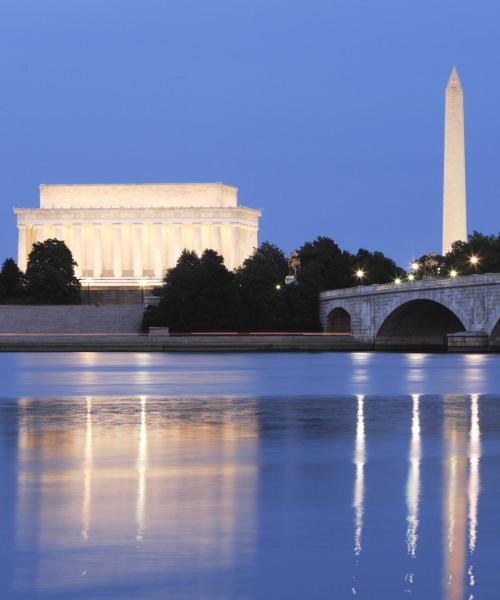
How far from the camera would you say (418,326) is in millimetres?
112875

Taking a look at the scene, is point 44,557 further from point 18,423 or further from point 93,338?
point 93,338

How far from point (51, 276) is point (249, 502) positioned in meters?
125

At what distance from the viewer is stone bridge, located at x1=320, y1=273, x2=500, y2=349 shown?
293 feet

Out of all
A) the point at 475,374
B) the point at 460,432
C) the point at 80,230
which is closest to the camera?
the point at 460,432

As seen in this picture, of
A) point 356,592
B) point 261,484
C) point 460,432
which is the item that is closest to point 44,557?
point 356,592

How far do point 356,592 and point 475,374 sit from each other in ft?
156

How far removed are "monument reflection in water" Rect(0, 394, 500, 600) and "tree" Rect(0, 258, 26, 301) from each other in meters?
113

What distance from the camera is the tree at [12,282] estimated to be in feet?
465

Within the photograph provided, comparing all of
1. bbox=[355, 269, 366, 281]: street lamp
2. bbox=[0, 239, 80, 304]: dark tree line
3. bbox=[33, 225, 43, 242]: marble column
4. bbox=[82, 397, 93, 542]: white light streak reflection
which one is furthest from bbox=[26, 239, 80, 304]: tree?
bbox=[82, 397, 93, 542]: white light streak reflection

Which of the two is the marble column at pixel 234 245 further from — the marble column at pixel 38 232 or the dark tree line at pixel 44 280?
the dark tree line at pixel 44 280

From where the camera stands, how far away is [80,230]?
191 meters

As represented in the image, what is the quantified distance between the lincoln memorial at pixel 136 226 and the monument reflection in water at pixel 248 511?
157906 millimetres

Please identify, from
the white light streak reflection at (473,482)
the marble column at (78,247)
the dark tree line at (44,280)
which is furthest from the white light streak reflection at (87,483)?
the marble column at (78,247)

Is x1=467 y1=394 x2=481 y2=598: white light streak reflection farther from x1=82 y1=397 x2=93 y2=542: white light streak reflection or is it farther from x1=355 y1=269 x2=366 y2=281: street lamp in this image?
x1=355 y1=269 x2=366 y2=281: street lamp
